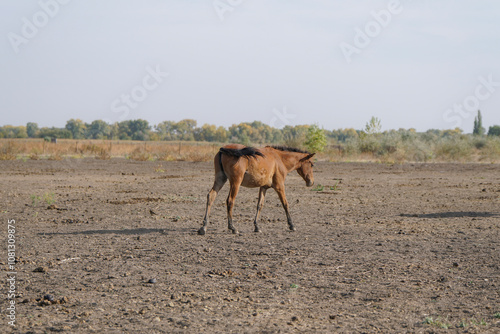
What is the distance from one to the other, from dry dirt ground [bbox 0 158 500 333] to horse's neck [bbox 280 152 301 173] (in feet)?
4.41

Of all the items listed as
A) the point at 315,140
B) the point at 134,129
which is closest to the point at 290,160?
the point at 315,140

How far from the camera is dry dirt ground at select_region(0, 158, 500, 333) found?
5.78m

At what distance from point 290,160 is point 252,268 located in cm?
458

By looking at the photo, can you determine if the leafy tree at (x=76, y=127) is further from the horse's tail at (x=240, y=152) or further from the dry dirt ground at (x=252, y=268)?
the horse's tail at (x=240, y=152)

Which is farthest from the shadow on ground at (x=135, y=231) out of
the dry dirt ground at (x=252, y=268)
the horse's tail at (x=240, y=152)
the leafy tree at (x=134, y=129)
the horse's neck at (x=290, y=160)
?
the leafy tree at (x=134, y=129)

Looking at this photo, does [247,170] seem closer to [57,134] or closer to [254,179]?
[254,179]

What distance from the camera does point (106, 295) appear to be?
6.60 metres

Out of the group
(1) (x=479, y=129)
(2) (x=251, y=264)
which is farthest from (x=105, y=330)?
(1) (x=479, y=129)

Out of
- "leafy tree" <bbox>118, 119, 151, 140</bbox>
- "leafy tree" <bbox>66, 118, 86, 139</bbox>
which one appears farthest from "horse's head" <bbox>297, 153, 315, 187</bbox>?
"leafy tree" <bbox>66, 118, 86, 139</bbox>

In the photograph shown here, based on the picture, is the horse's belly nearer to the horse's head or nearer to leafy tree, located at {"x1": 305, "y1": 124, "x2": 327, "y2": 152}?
the horse's head

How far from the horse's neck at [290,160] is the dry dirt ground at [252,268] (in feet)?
4.41

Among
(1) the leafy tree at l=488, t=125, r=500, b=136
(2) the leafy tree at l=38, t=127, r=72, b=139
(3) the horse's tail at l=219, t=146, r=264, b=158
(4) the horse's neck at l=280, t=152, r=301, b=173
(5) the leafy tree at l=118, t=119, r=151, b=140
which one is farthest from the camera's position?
(5) the leafy tree at l=118, t=119, r=151, b=140

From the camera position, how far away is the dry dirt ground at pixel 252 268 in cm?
578

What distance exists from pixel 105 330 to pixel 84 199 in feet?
39.8
